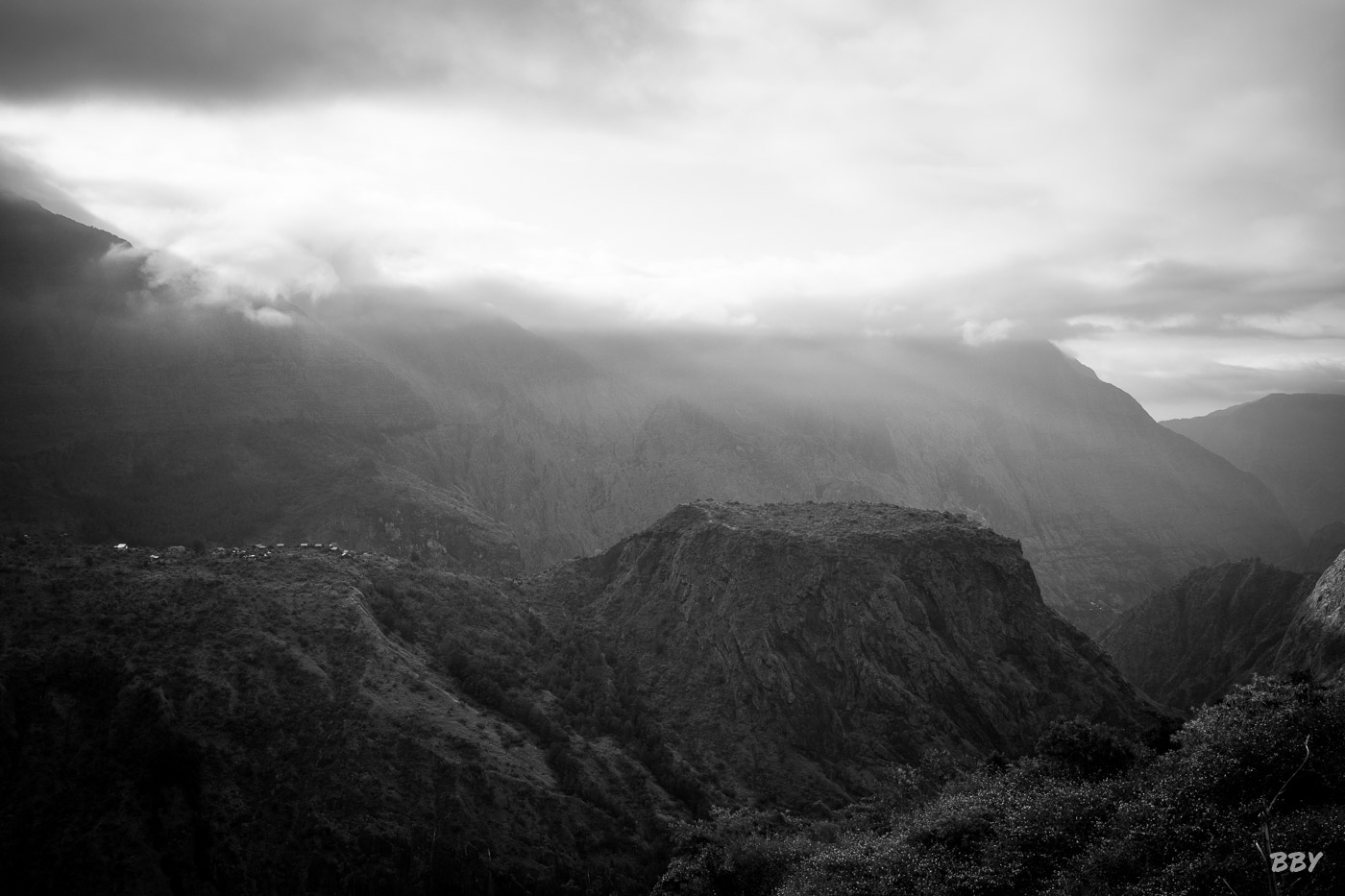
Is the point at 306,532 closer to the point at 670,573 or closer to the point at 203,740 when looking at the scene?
the point at 670,573

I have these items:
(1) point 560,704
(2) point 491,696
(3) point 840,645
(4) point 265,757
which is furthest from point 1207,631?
(4) point 265,757

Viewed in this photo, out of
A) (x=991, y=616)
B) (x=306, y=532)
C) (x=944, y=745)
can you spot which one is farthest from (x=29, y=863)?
(x=306, y=532)

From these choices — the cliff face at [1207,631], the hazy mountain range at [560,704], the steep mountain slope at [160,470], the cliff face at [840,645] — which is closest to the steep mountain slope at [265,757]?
the hazy mountain range at [560,704]

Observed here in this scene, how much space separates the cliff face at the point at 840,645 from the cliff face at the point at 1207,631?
54552 millimetres

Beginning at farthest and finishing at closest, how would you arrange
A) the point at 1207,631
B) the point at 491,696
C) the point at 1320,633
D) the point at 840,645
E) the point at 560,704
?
1. the point at 1207,631
2. the point at 1320,633
3. the point at 840,645
4. the point at 560,704
5. the point at 491,696

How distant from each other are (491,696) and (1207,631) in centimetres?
14595

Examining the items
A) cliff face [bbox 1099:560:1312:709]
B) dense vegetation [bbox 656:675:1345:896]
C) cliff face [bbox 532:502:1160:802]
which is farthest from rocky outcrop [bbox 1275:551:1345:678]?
dense vegetation [bbox 656:675:1345:896]

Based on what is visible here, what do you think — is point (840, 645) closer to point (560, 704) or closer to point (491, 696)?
point (560, 704)

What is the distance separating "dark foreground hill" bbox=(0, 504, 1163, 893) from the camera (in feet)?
220

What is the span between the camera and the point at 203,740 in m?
71.1

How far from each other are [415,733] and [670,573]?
46147mm

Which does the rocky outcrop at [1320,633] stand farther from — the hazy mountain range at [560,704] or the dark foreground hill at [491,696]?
the dark foreground hill at [491,696]

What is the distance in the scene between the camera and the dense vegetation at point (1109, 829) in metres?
41.2

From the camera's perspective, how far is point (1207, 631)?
166 metres
